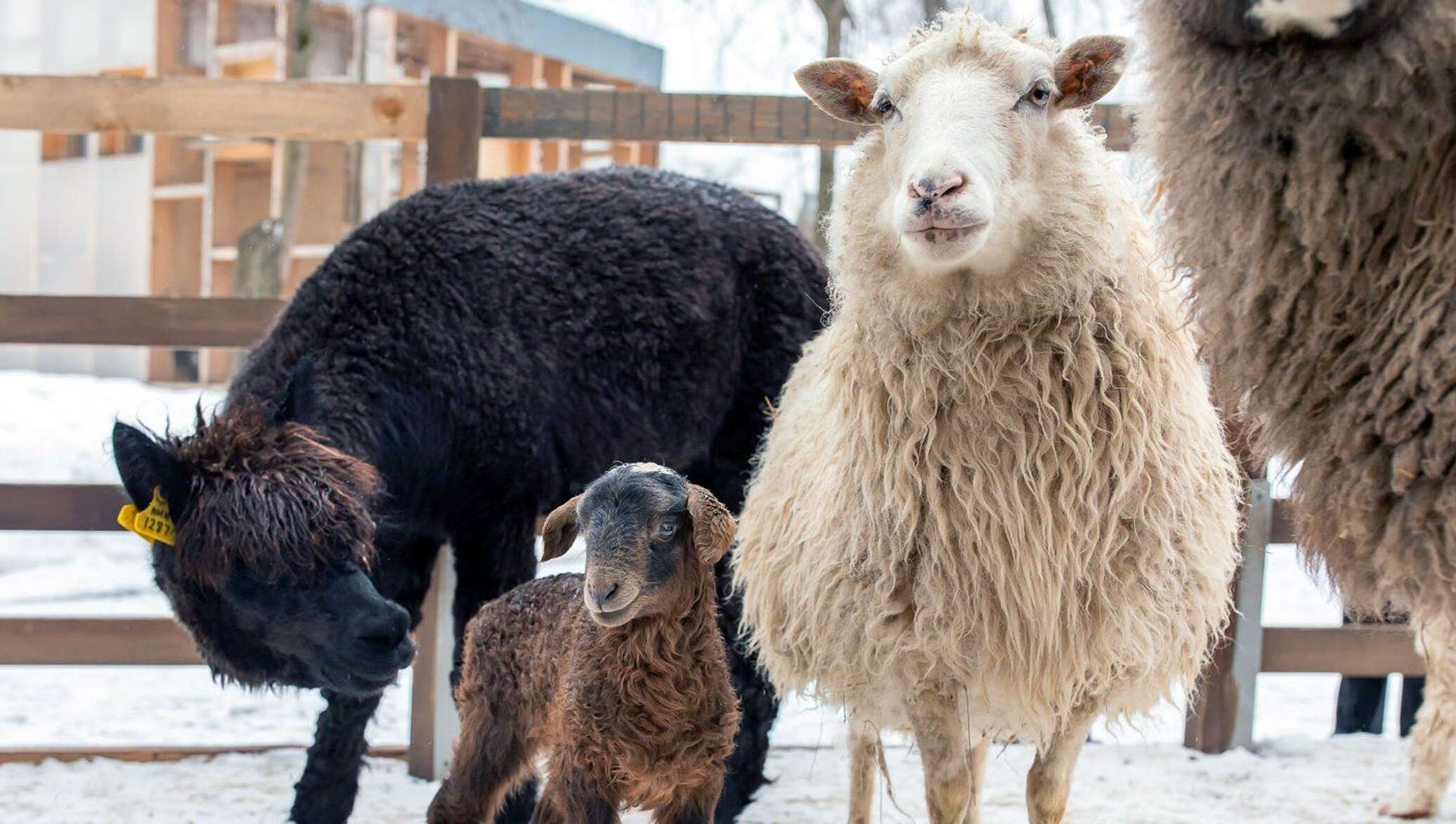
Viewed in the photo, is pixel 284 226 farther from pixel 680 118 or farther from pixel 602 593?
pixel 602 593

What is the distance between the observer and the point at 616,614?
2.87 m

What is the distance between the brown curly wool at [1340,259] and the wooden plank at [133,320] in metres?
3.83

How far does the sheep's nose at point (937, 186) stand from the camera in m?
2.80

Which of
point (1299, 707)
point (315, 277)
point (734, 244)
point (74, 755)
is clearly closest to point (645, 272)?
point (734, 244)

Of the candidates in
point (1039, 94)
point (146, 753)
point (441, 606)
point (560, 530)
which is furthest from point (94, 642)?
point (1039, 94)

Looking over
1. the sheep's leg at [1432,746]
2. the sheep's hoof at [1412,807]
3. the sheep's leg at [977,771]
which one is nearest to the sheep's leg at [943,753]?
the sheep's leg at [977,771]

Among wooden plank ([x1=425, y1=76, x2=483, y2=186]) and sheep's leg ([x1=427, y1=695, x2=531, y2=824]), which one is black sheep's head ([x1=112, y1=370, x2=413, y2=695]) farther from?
wooden plank ([x1=425, y1=76, x2=483, y2=186])

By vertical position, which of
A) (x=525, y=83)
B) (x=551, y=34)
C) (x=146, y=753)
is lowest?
(x=146, y=753)

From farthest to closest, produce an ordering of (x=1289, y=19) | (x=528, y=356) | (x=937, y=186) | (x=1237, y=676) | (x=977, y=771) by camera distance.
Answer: (x=1237, y=676)
(x=528, y=356)
(x=977, y=771)
(x=937, y=186)
(x=1289, y=19)

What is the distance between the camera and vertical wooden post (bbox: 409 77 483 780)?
5.14 m

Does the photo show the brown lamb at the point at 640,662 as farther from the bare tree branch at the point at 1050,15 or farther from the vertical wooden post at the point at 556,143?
the vertical wooden post at the point at 556,143

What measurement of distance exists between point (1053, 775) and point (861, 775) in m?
0.91

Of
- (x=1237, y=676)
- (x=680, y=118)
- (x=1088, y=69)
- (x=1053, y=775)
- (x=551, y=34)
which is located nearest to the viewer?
(x=1088, y=69)

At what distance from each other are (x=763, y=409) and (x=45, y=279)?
15124mm
